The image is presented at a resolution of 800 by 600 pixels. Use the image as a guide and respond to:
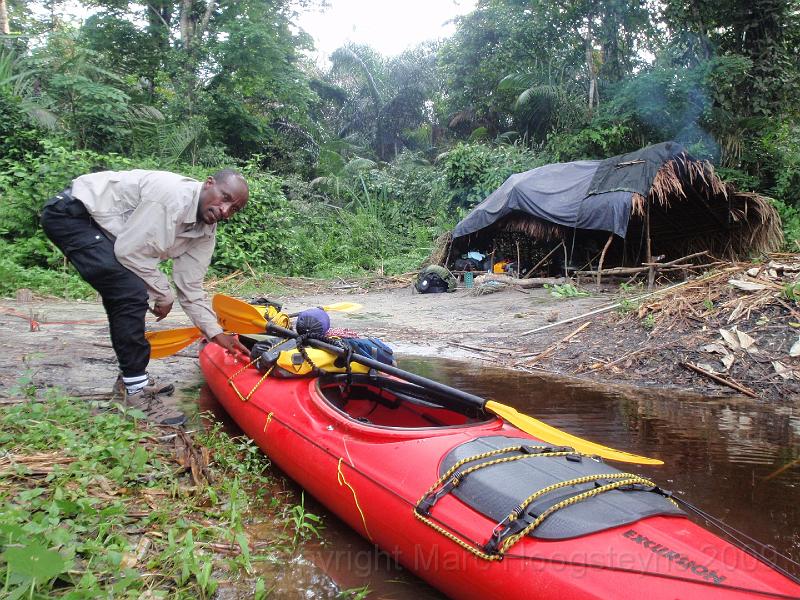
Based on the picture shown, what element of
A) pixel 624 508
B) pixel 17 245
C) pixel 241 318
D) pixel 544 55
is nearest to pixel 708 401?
pixel 624 508

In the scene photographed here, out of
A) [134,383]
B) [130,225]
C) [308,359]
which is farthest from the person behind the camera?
[134,383]

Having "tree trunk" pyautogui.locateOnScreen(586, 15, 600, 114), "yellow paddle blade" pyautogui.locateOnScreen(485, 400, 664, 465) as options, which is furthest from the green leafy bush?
"yellow paddle blade" pyautogui.locateOnScreen(485, 400, 664, 465)

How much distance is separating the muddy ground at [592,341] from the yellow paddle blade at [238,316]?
0.98 metres

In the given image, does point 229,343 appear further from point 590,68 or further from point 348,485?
point 590,68

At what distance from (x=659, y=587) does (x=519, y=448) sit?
79 cm

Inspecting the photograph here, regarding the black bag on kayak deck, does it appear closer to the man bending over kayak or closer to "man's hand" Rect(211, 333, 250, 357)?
"man's hand" Rect(211, 333, 250, 357)

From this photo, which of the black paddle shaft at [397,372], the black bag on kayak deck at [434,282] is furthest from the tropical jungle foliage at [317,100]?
the black paddle shaft at [397,372]

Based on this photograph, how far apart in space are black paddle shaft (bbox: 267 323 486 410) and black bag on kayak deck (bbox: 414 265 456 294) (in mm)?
7532

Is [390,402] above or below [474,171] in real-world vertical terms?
below

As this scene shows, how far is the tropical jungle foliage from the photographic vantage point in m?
11.9

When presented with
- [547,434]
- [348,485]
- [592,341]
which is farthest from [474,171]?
[348,485]

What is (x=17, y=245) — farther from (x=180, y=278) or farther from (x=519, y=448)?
(x=519, y=448)

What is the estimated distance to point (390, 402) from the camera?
3752 mm

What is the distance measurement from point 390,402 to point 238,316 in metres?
1.38
